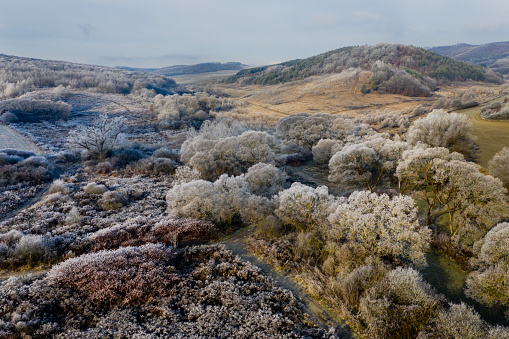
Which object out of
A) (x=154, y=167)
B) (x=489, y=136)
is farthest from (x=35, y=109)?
(x=489, y=136)

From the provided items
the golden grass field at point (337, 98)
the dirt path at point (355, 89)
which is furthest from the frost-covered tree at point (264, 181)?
the dirt path at point (355, 89)

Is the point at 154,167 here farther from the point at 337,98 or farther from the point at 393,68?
the point at 393,68

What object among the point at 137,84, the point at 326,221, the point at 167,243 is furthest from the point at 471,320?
the point at 137,84

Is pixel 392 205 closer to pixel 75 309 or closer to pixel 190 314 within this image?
pixel 190 314

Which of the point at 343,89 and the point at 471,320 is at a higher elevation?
the point at 343,89

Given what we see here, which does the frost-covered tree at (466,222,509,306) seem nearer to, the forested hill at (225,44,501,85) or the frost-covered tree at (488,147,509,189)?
the frost-covered tree at (488,147,509,189)

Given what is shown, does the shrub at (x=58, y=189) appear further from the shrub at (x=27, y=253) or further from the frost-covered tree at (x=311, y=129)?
the frost-covered tree at (x=311, y=129)
